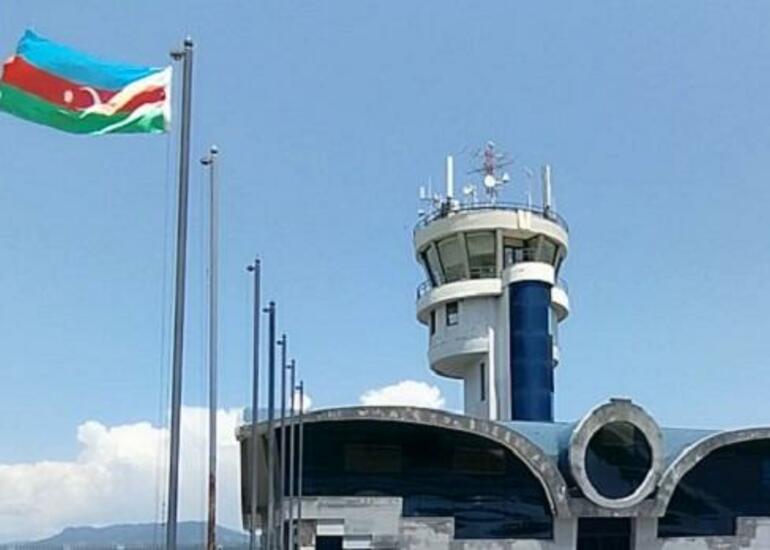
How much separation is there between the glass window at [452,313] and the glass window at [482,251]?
4.72ft

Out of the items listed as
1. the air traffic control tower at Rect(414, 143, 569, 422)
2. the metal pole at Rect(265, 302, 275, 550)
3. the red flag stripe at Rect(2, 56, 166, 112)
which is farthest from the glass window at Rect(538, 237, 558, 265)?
the red flag stripe at Rect(2, 56, 166, 112)

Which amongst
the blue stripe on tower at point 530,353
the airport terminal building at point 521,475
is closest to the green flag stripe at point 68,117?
the airport terminal building at point 521,475

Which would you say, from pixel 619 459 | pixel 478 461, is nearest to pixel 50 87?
pixel 478 461

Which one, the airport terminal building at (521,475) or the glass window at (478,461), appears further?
the glass window at (478,461)

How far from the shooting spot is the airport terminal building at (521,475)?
44.6m

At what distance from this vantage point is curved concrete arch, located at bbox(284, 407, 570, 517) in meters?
44.6

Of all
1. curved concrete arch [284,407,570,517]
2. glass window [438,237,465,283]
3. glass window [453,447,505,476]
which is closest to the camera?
curved concrete arch [284,407,570,517]

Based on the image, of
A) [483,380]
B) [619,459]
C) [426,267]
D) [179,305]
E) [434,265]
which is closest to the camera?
[179,305]

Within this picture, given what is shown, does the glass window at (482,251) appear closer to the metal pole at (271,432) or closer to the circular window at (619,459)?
the circular window at (619,459)

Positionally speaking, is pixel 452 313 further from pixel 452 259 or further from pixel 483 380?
pixel 483 380

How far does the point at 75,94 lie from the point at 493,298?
37.3m

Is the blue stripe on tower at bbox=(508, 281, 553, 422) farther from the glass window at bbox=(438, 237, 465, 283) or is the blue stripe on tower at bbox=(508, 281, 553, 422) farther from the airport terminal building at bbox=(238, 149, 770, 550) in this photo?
the glass window at bbox=(438, 237, 465, 283)

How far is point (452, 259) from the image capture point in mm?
52656

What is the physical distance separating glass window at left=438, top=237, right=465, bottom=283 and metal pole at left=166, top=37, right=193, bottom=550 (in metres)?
36.2
